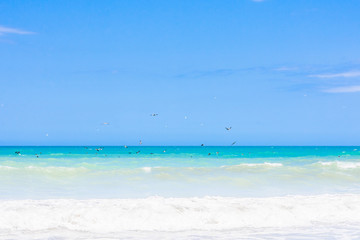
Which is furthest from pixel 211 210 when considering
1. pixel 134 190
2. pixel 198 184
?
pixel 198 184

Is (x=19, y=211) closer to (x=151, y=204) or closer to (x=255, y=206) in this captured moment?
(x=151, y=204)

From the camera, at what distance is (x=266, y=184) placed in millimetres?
19125

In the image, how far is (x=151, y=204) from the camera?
1112cm

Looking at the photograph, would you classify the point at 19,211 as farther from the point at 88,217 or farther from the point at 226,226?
the point at 226,226

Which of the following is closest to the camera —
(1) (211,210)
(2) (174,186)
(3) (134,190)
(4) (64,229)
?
(4) (64,229)

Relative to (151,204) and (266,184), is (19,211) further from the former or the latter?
(266,184)

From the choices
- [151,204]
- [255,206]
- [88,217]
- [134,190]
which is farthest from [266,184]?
[88,217]

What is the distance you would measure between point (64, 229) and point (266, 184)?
38.6 feet

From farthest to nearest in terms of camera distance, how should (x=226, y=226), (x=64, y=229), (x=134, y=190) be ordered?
1. (x=134, y=190)
2. (x=226, y=226)
3. (x=64, y=229)

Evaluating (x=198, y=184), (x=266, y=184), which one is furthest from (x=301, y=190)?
(x=198, y=184)

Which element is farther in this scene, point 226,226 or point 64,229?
point 226,226

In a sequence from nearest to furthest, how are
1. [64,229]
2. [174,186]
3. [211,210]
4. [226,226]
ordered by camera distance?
[64,229] → [226,226] → [211,210] → [174,186]

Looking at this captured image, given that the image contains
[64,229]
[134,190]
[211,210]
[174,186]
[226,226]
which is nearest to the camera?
[64,229]

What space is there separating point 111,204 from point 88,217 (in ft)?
5.28
